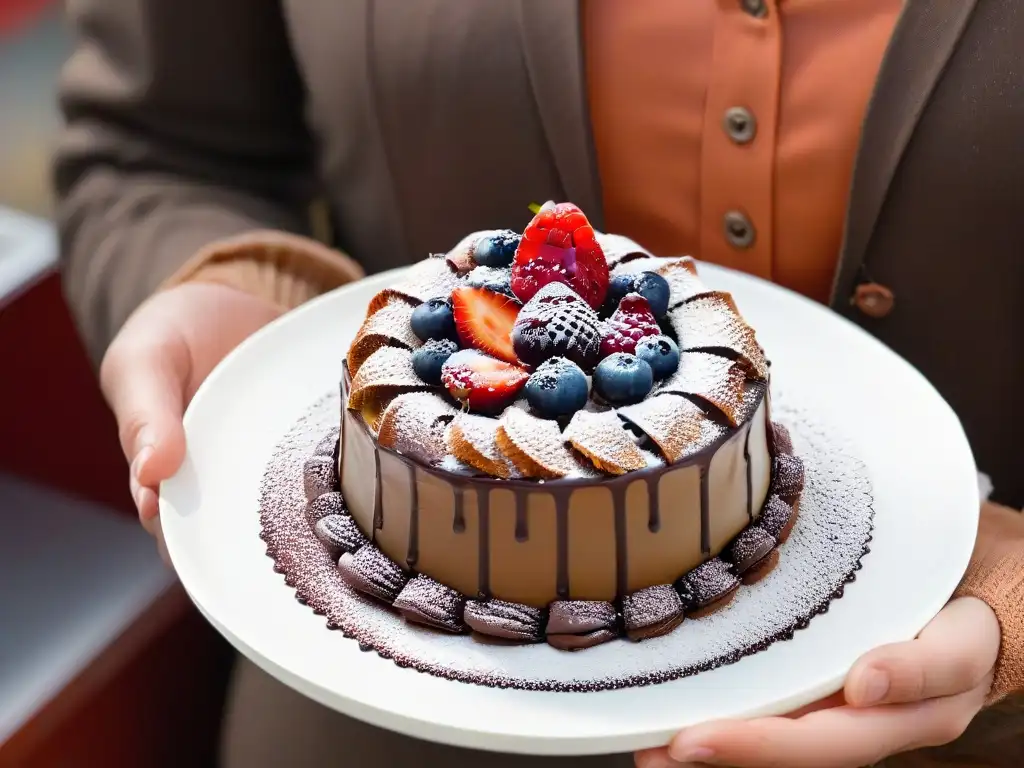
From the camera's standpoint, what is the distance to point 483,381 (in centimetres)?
116

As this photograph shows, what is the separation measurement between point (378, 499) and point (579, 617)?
10.9 inches

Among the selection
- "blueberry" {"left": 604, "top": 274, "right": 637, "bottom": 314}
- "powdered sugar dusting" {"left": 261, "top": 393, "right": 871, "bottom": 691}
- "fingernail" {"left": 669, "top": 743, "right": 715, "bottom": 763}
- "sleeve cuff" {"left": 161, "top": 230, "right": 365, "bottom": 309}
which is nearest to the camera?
"fingernail" {"left": 669, "top": 743, "right": 715, "bottom": 763}

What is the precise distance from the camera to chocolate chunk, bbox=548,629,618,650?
1.12 m

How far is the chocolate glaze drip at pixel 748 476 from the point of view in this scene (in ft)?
4.05

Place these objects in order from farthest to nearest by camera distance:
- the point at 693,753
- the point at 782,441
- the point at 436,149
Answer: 1. the point at 436,149
2. the point at 782,441
3. the point at 693,753

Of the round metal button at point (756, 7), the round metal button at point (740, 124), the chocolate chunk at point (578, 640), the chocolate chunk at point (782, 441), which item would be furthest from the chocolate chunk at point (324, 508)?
the round metal button at point (756, 7)

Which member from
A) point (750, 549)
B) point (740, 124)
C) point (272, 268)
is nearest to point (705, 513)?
point (750, 549)

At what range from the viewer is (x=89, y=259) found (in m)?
1.83

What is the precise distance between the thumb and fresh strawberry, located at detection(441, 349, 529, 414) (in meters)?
0.36

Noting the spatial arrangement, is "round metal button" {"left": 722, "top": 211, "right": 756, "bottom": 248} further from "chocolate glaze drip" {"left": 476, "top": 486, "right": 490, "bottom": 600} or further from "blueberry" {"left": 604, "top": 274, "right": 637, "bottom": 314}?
"chocolate glaze drip" {"left": 476, "top": 486, "right": 490, "bottom": 600}

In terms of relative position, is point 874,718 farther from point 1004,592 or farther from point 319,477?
point 319,477

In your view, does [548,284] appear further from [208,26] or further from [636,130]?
[208,26]

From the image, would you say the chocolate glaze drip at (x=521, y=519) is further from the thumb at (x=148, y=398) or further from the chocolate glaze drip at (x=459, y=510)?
the thumb at (x=148, y=398)

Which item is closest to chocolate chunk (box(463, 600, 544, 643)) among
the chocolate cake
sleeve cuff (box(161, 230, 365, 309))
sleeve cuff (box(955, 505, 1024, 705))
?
the chocolate cake
